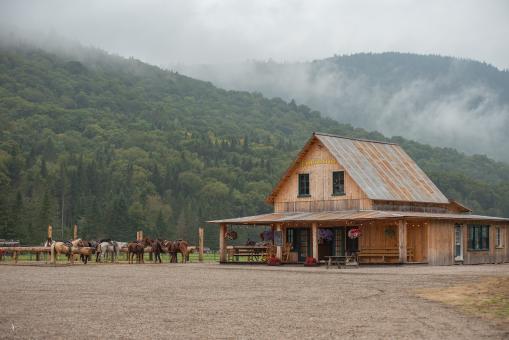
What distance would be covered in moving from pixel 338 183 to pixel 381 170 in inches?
128

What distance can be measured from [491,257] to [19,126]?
141 m

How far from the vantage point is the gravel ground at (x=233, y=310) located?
13.4m

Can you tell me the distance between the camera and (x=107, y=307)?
55.8ft

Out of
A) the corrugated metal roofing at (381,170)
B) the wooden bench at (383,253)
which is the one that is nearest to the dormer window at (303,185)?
the corrugated metal roofing at (381,170)

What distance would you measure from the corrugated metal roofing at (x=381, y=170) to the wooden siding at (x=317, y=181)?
0.48 m

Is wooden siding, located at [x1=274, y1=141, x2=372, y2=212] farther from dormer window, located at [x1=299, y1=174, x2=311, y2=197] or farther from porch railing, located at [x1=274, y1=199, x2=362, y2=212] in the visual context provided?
dormer window, located at [x1=299, y1=174, x2=311, y2=197]

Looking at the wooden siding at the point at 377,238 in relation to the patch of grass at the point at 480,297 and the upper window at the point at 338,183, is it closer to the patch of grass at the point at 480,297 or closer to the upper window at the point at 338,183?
the upper window at the point at 338,183

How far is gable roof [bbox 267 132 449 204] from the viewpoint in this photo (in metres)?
40.2

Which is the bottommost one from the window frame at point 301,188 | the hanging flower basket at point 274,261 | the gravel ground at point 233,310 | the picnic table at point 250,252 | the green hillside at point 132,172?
the gravel ground at point 233,310

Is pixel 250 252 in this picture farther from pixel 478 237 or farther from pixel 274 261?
pixel 478 237

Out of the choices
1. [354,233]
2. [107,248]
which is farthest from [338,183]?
[107,248]

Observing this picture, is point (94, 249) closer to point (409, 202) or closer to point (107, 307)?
point (409, 202)

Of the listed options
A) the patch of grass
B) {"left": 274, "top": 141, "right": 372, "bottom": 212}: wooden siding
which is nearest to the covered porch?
{"left": 274, "top": 141, "right": 372, "bottom": 212}: wooden siding

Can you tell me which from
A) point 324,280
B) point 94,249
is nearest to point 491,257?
point 324,280
